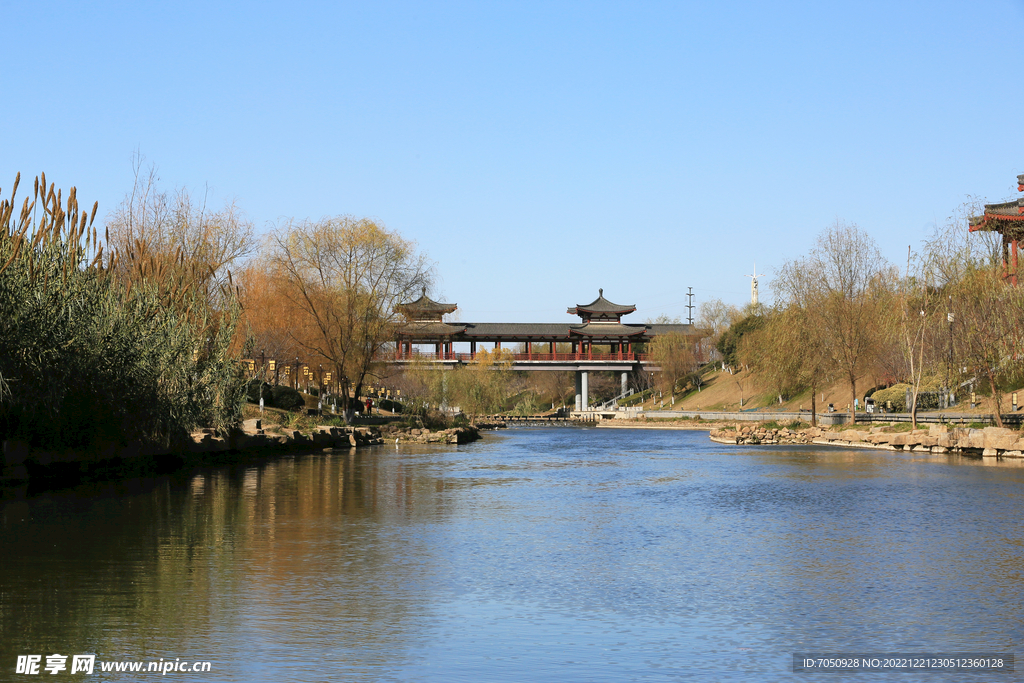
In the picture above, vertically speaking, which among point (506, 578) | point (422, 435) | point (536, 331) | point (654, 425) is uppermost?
point (536, 331)

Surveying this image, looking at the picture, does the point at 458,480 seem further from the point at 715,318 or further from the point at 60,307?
the point at 715,318

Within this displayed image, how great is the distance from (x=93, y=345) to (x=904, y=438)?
28005mm

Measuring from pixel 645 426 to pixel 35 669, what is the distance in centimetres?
6058

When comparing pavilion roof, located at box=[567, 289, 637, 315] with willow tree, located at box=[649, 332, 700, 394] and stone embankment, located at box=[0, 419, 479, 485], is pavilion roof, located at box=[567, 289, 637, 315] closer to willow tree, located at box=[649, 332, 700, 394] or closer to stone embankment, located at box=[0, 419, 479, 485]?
willow tree, located at box=[649, 332, 700, 394]

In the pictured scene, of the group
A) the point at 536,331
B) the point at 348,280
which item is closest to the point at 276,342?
the point at 348,280

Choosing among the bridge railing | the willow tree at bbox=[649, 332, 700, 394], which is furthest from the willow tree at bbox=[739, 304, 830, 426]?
the willow tree at bbox=[649, 332, 700, 394]

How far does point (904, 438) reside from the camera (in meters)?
35.9

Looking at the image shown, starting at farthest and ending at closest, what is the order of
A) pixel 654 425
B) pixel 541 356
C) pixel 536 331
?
pixel 536 331, pixel 541 356, pixel 654 425

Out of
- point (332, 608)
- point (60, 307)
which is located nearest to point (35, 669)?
point (332, 608)

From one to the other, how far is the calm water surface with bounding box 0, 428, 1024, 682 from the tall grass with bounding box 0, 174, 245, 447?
2.07 meters

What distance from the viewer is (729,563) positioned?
39.7ft

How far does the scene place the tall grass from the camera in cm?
1866

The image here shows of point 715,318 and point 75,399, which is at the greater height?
point 715,318

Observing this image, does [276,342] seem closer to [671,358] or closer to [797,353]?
[797,353]
